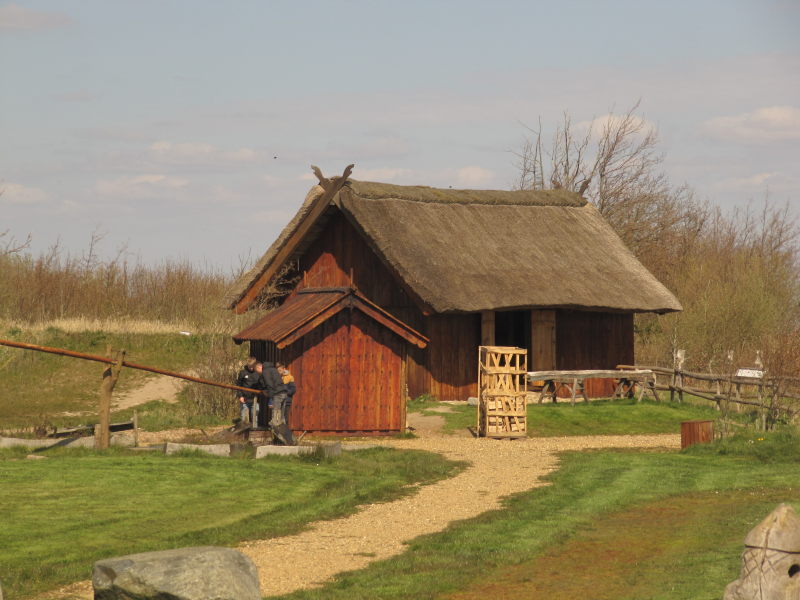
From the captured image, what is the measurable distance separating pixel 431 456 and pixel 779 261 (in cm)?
3406

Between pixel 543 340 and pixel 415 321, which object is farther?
pixel 543 340

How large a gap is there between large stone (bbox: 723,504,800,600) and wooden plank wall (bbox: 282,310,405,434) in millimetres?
16573

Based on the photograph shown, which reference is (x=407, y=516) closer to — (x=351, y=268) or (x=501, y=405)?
(x=501, y=405)

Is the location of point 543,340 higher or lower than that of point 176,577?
higher

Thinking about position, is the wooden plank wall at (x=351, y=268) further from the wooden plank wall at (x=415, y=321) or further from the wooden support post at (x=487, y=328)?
the wooden support post at (x=487, y=328)

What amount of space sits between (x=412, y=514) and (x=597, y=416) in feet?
41.3

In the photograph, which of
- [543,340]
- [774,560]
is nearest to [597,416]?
[543,340]

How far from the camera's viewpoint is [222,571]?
29.5 ft

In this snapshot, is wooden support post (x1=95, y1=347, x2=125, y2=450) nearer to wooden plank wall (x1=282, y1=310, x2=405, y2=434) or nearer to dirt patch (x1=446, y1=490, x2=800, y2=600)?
wooden plank wall (x1=282, y1=310, x2=405, y2=434)

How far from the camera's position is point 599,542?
13312mm

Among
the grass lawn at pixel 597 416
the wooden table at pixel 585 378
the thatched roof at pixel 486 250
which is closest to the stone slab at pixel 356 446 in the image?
the grass lawn at pixel 597 416

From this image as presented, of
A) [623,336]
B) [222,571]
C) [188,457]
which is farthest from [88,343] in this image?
[222,571]

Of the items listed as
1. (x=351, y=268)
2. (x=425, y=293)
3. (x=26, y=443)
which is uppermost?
(x=351, y=268)

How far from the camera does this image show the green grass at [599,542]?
36.3ft
